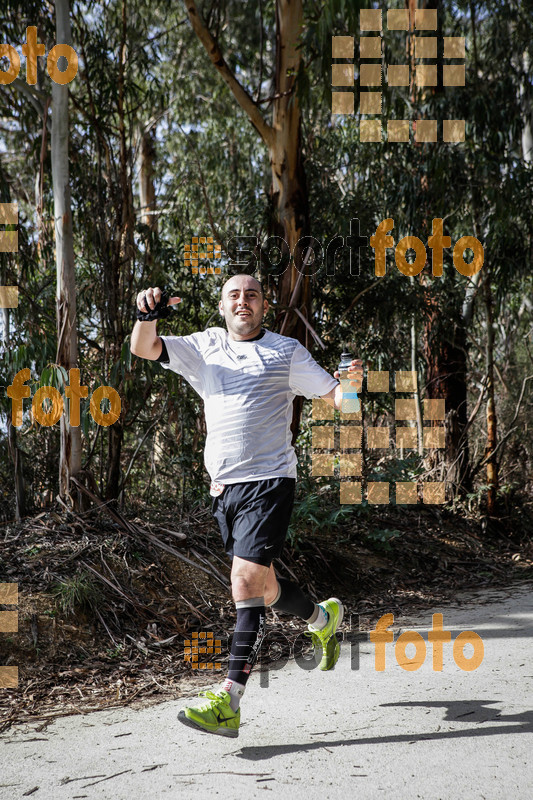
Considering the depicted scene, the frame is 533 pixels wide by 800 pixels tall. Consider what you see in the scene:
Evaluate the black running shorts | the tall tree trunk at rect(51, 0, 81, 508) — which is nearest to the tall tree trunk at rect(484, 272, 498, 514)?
the tall tree trunk at rect(51, 0, 81, 508)

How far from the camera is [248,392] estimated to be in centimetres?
349

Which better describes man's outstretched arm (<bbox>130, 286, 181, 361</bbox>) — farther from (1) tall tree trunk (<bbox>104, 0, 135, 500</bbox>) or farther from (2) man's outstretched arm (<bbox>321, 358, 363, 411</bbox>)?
(1) tall tree trunk (<bbox>104, 0, 135, 500</bbox>)

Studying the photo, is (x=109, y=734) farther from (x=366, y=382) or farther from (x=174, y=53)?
(x=174, y=53)

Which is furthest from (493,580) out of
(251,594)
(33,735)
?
(33,735)

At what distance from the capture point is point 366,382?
28.5 feet

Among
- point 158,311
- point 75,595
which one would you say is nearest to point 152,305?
point 158,311

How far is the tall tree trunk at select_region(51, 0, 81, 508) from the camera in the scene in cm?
596

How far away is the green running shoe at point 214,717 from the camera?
3031 millimetres

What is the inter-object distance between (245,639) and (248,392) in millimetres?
1051

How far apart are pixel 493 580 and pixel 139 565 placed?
3.29 meters

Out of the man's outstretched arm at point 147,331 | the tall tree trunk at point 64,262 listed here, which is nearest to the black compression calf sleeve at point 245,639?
the man's outstretched arm at point 147,331

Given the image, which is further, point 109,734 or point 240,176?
point 240,176

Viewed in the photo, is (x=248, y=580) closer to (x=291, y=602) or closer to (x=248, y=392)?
(x=291, y=602)

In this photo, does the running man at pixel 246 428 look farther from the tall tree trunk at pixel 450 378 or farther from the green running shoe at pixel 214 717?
the tall tree trunk at pixel 450 378
